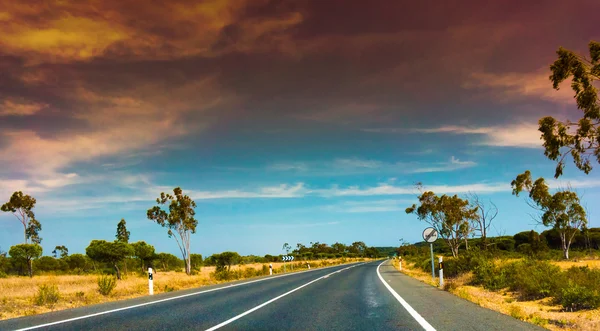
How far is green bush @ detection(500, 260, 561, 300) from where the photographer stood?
1434 centimetres

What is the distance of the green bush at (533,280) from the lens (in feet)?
47.0

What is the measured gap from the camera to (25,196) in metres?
58.7

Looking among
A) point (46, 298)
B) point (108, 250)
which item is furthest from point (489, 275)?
point (108, 250)

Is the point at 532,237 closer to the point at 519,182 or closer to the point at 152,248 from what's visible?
the point at 519,182

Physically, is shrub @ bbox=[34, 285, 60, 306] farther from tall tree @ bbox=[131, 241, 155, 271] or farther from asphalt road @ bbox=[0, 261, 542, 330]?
tall tree @ bbox=[131, 241, 155, 271]

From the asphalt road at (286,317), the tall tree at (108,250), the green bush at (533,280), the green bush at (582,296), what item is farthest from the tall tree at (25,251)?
the green bush at (582,296)

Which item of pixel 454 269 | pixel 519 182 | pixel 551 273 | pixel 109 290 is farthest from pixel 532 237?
pixel 109 290

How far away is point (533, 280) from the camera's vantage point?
1531 centimetres

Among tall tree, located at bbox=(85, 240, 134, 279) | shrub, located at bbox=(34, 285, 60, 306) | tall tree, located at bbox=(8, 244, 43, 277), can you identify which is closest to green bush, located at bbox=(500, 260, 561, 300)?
shrub, located at bbox=(34, 285, 60, 306)

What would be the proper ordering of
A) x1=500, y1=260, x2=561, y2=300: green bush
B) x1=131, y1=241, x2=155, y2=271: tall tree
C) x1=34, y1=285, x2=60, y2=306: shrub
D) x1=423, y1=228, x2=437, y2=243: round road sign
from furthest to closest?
x1=131, y1=241, x2=155, y2=271: tall tree
x1=423, y1=228, x2=437, y2=243: round road sign
x1=500, y1=260, x2=561, y2=300: green bush
x1=34, y1=285, x2=60, y2=306: shrub

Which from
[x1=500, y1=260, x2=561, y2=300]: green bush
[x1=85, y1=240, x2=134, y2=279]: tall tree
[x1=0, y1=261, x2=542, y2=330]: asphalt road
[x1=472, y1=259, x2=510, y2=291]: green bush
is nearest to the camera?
[x1=0, y1=261, x2=542, y2=330]: asphalt road

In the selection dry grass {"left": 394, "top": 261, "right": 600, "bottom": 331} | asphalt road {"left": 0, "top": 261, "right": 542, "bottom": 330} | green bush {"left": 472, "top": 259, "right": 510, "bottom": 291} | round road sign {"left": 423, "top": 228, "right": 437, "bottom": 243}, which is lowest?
green bush {"left": 472, "top": 259, "right": 510, "bottom": 291}

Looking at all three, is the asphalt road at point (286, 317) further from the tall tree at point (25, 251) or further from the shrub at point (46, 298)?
the tall tree at point (25, 251)

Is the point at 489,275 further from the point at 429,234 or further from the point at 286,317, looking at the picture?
the point at 286,317
